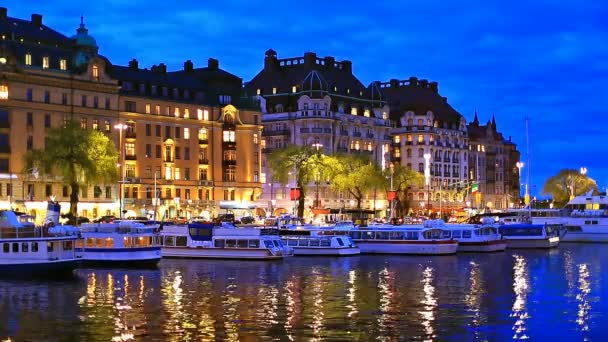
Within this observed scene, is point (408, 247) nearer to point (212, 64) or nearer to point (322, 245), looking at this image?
point (322, 245)

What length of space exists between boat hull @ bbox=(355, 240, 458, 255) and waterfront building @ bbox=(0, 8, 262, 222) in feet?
120

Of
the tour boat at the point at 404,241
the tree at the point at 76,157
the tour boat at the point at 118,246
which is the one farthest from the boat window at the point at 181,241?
the tree at the point at 76,157

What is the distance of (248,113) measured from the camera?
169 m

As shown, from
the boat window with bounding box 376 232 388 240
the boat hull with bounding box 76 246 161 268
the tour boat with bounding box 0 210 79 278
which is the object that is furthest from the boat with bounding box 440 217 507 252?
the tour boat with bounding box 0 210 79 278

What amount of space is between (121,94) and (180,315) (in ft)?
334

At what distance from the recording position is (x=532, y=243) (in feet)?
387

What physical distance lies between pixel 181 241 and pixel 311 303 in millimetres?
38606

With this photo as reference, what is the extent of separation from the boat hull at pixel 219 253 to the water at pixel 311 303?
159 inches

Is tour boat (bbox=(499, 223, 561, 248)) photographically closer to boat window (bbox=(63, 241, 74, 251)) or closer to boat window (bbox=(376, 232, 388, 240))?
boat window (bbox=(376, 232, 388, 240))

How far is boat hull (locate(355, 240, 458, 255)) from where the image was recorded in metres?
102

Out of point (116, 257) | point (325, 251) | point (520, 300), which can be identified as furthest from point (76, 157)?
point (520, 300)

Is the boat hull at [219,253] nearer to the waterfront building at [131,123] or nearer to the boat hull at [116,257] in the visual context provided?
the boat hull at [116,257]

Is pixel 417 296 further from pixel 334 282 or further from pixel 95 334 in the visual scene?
pixel 95 334

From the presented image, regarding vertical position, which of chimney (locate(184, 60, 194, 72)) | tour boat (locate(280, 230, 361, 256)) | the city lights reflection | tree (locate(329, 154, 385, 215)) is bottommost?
the city lights reflection
